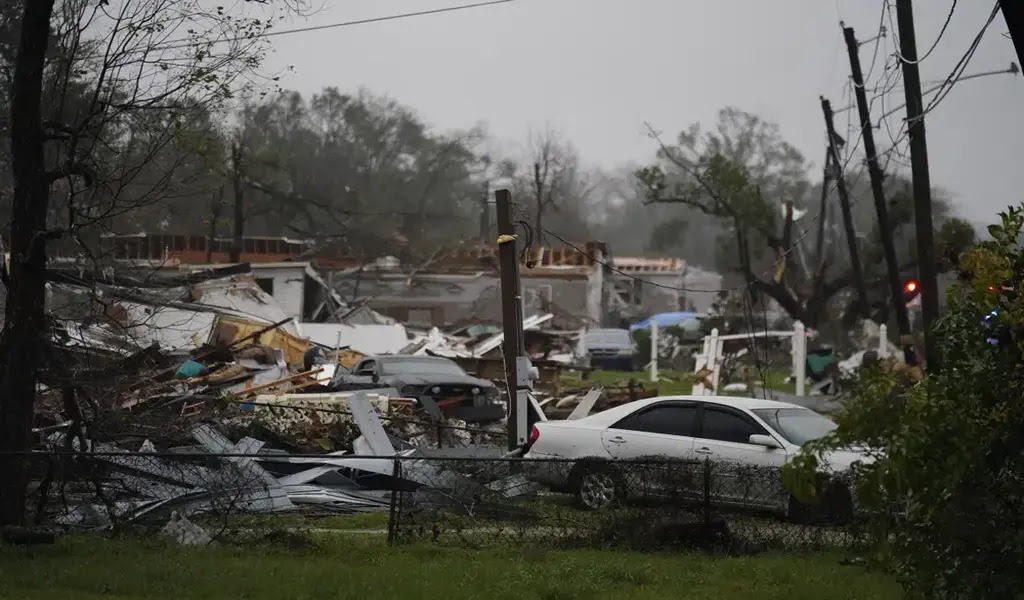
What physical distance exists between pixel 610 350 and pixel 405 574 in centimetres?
4102

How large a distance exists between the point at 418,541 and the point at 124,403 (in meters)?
10.4

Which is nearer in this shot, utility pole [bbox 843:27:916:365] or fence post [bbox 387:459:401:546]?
fence post [bbox 387:459:401:546]

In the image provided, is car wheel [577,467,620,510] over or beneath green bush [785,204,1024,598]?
beneath

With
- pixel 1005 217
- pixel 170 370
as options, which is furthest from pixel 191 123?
pixel 170 370

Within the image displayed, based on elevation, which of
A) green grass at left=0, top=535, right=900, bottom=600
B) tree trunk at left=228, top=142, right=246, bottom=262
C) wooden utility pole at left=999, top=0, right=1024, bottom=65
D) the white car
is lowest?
green grass at left=0, top=535, right=900, bottom=600

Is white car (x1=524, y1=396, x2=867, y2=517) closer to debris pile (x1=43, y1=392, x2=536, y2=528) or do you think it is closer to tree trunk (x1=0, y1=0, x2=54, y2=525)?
debris pile (x1=43, y1=392, x2=536, y2=528)

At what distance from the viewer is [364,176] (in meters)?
66.5

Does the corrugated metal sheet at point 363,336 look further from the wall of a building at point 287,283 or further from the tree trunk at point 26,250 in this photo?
the tree trunk at point 26,250

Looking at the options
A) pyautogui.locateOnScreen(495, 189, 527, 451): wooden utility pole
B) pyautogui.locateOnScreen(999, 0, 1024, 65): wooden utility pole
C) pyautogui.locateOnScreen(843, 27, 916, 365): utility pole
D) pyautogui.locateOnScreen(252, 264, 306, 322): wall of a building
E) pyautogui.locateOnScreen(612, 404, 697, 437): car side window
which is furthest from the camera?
pyautogui.locateOnScreen(252, 264, 306, 322): wall of a building

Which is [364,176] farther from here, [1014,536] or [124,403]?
[1014,536]

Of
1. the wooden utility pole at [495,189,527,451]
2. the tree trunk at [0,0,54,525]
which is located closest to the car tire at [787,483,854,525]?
the wooden utility pole at [495,189,527,451]

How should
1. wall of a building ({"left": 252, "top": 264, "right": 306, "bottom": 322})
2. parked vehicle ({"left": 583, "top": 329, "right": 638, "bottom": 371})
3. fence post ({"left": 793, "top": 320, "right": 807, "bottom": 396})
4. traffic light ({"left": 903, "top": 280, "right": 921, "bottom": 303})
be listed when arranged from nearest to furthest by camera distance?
traffic light ({"left": 903, "top": 280, "right": 921, "bottom": 303}) → fence post ({"left": 793, "top": 320, "right": 807, "bottom": 396}) → wall of a building ({"left": 252, "top": 264, "right": 306, "bottom": 322}) → parked vehicle ({"left": 583, "top": 329, "right": 638, "bottom": 371})

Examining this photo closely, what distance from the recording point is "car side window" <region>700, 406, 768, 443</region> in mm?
13867

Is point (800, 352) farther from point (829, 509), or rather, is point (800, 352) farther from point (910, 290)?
point (829, 509)
